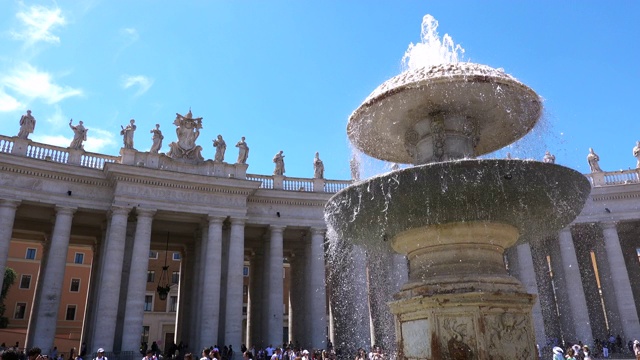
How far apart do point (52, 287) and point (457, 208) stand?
2166 centimetres

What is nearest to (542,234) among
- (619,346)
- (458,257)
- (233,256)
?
(458,257)

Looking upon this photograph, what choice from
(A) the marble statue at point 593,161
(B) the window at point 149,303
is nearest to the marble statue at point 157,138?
(A) the marble statue at point 593,161

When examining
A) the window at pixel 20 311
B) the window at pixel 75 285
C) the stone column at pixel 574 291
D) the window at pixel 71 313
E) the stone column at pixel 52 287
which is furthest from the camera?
the window at pixel 75 285

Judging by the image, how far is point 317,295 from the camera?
1088 inches

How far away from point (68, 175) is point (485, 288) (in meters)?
23.2

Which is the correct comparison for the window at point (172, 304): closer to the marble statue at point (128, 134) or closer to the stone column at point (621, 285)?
the marble statue at point (128, 134)

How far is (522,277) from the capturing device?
2847cm

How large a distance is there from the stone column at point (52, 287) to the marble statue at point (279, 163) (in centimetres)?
1136

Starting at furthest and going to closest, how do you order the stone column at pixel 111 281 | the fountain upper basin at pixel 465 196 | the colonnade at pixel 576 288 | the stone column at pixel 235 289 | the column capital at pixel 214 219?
1. the colonnade at pixel 576 288
2. the column capital at pixel 214 219
3. the stone column at pixel 235 289
4. the stone column at pixel 111 281
5. the fountain upper basin at pixel 465 196

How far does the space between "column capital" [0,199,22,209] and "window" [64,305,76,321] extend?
31.3m

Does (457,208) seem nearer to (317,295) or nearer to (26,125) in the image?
(317,295)

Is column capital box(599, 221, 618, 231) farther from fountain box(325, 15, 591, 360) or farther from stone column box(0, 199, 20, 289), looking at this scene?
stone column box(0, 199, 20, 289)

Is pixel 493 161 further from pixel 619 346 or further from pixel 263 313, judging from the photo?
pixel 619 346

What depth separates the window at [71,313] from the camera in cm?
5026
